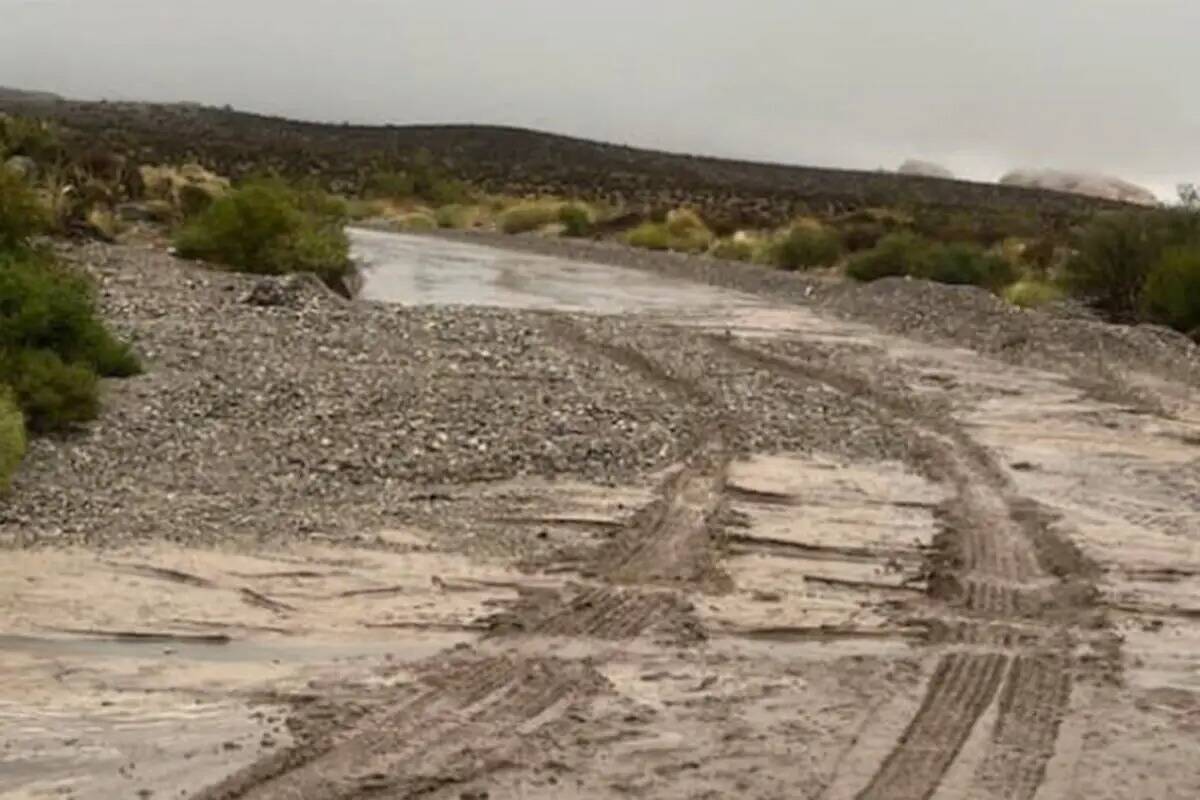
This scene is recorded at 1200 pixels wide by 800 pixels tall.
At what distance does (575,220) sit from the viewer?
208 feet

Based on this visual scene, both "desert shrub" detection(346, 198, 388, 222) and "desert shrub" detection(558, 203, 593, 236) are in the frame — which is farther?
"desert shrub" detection(346, 198, 388, 222)

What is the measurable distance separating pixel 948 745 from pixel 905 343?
17446 mm

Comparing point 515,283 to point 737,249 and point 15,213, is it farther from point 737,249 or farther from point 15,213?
point 737,249

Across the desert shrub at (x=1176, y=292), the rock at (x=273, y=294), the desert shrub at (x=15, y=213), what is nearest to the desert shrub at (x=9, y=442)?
the desert shrub at (x=15, y=213)

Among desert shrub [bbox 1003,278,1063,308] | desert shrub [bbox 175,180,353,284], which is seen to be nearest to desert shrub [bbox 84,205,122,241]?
desert shrub [bbox 175,180,353,284]

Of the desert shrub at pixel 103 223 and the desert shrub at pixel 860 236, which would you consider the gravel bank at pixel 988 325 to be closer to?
the desert shrub at pixel 860 236

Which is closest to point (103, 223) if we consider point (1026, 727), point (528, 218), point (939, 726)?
point (939, 726)

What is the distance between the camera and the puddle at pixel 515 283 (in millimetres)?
30078

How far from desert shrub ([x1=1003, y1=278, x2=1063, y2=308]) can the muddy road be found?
14.8 m

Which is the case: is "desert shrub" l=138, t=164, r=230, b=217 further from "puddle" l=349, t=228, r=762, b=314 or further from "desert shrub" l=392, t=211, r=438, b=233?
"desert shrub" l=392, t=211, r=438, b=233

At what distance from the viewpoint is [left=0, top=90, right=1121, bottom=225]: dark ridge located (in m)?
87.0

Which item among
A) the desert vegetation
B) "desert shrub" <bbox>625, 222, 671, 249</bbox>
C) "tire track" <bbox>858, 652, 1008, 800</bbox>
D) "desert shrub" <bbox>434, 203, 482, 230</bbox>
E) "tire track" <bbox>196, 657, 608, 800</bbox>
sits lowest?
Result: "tire track" <bbox>196, 657, 608, 800</bbox>

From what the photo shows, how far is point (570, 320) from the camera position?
83.6 feet

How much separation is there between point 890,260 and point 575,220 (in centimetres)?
2530
